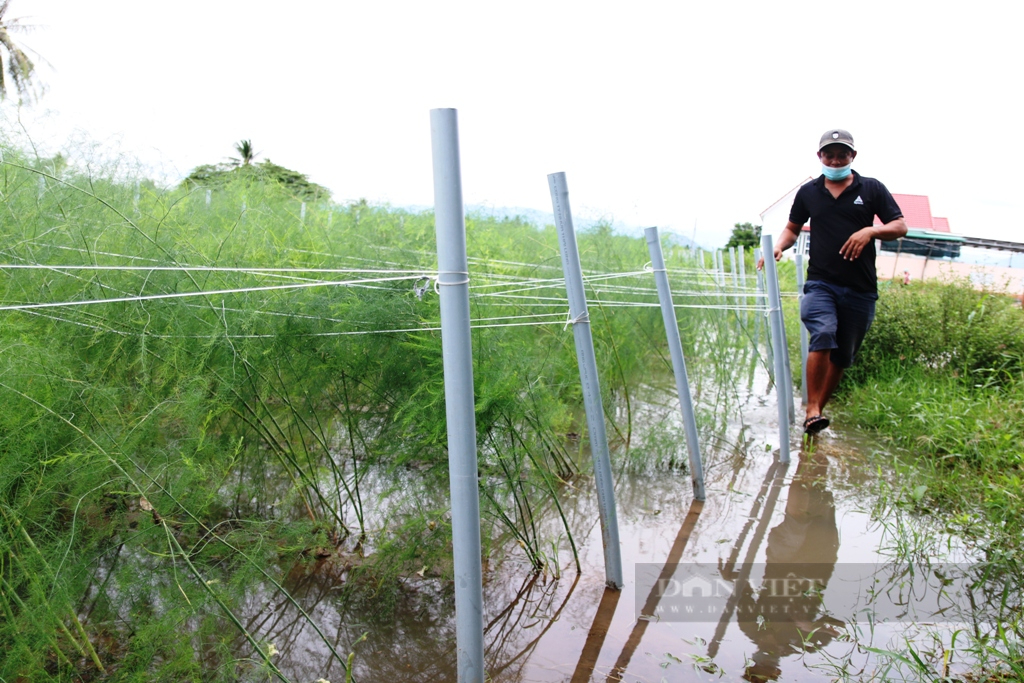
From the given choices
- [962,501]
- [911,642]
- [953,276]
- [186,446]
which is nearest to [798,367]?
[953,276]

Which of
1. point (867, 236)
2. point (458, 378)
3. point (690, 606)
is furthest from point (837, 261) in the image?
point (458, 378)

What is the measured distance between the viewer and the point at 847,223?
433cm

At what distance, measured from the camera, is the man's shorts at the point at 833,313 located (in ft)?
14.4

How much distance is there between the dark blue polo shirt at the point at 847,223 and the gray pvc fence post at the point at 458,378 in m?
3.13

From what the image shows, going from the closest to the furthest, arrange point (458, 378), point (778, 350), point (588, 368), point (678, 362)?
point (458, 378) < point (588, 368) < point (678, 362) < point (778, 350)

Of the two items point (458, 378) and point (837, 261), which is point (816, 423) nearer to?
point (837, 261)

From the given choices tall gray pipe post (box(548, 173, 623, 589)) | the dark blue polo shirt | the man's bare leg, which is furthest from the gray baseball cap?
tall gray pipe post (box(548, 173, 623, 589))

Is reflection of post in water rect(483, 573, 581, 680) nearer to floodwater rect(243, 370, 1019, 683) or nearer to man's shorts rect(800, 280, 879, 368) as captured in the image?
floodwater rect(243, 370, 1019, 683)

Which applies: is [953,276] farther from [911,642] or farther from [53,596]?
[53,596]

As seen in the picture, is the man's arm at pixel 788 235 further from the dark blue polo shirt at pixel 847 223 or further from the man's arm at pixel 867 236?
the man's arm at pixel 867 236

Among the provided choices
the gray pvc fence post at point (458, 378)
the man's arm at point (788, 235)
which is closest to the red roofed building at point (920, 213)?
the man's arm at point (788, 235)

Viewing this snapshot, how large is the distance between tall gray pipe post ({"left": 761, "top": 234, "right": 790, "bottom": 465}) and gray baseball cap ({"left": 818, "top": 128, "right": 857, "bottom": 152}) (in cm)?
70

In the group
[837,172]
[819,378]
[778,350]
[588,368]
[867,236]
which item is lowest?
[819,378]

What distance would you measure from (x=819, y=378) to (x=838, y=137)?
54.0 inches
